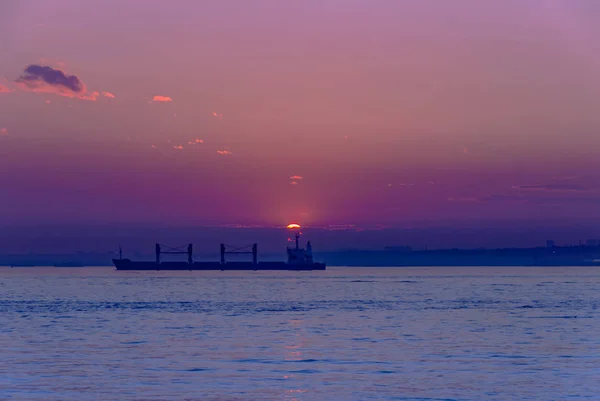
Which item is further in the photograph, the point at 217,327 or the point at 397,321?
the point at 397,321

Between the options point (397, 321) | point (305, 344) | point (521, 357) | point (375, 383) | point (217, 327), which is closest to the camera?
point (375, 383)

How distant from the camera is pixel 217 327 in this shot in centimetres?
6147

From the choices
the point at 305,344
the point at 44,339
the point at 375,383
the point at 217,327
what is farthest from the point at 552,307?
the point at 375,383

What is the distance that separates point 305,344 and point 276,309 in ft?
113

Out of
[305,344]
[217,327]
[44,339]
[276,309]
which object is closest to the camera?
[305,344]

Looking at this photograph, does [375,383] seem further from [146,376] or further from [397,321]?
[397,321]

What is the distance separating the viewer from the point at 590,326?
6178cm

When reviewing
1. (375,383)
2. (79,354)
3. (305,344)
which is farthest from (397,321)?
(375,383)

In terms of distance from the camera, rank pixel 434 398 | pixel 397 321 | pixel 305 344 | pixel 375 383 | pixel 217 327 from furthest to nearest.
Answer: pixel 397 321 < pixel 217 327 < pixel 305 344 < pixel 375 383 < pixel 434 398

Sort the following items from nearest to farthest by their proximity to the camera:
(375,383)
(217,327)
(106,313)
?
(375,383)
(217,327)
(106,313)

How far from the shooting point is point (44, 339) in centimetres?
5269

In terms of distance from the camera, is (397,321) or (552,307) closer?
(397,321)

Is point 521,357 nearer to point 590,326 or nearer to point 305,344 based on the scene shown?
point 305,344

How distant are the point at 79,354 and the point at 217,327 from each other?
17.5m
